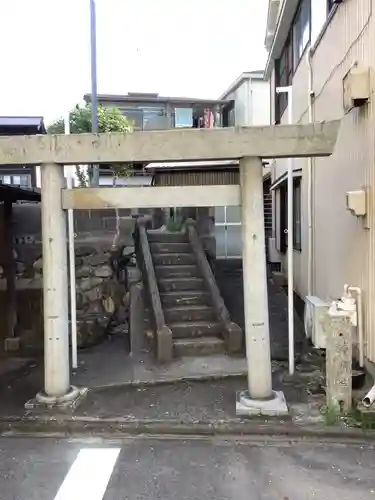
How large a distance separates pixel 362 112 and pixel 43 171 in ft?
14.3

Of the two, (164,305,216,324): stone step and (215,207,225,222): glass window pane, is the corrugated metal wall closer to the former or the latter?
(215,207,225,222): glass window pane

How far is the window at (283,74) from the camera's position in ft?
45.0

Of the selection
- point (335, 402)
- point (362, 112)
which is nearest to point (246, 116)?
point (362, 112)

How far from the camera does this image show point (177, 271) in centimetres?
1127

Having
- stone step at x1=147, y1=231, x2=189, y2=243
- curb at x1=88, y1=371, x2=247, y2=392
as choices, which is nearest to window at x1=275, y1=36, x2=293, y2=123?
stone step at x1=147, y1=231, x2=189, y2=243

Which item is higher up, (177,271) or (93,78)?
(93,78)

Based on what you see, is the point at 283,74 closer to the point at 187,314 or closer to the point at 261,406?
the point at 187,314

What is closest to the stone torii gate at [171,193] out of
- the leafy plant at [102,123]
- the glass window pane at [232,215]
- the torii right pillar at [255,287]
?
the torii right pillar at [255,287]

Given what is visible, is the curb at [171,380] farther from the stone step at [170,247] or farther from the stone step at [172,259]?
the stone step at [170,247]

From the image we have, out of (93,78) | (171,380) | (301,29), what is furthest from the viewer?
(93,78)

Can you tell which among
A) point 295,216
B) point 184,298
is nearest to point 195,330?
point 184,298

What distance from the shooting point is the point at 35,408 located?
6.53 meters

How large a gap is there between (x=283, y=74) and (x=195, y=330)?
9.09m

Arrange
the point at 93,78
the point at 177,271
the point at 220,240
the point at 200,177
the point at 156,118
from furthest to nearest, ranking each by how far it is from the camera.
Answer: the point at 156,118
the point at 93,78
the point at 200,177
the point at 220,240
the point at 177,271
